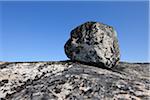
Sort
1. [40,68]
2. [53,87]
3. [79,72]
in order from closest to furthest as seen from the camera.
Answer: [53,87]
[79,72]
[40,68]

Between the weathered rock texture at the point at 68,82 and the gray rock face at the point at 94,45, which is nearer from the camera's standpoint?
the weathered rock texture at the point at 68,82

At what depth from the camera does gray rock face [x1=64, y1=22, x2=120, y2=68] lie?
728 inches

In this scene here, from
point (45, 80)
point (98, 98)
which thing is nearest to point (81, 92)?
point (98, 98)

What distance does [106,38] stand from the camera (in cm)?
1898

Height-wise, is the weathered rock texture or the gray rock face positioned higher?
the gray rock face

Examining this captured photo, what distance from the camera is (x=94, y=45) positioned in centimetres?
1853

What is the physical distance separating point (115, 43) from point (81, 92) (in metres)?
5.47

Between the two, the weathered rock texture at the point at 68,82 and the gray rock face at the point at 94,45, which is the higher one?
the gray rock face at the point at 94,45

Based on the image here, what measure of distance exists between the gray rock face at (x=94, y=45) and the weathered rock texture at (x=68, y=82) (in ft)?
2.28

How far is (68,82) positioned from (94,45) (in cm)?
351

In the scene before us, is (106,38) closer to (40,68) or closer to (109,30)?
(109,30)

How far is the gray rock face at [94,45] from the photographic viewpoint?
1848 cm

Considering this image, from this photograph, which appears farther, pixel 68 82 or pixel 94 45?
pixel 94 45

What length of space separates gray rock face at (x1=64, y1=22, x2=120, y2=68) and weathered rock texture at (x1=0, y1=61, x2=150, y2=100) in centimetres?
69
